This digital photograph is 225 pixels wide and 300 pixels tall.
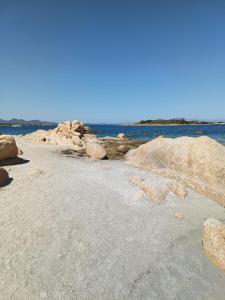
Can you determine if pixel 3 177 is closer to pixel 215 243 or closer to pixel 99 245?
pixel 99 245

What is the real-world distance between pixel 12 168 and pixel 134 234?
6764 millimetres

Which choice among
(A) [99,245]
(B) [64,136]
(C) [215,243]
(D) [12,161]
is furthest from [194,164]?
(B) [64,136]

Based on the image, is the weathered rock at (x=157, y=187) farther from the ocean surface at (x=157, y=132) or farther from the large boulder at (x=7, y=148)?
the ocean surface at (x=157, y=132)

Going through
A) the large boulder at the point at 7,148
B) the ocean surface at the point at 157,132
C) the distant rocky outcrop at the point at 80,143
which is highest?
the large boulder at the point at 7,148

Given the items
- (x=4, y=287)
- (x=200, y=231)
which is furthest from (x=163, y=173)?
(x=4, y=287)

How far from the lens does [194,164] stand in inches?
448

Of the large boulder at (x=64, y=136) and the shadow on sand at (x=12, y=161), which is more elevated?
the shadow on sand at (x=12, y=161)

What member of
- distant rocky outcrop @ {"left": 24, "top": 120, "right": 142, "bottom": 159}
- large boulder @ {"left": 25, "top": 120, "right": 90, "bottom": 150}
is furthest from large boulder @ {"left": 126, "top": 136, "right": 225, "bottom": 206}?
large boulder @ {"left": 25, "top": 120, "right": 90, "bottom": 150}

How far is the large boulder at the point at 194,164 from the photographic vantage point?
10495 mm

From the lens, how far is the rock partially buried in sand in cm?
583

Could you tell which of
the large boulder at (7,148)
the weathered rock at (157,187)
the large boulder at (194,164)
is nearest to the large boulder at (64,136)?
the large boulder at (7,148)

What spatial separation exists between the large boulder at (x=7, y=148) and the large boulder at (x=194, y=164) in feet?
22.4

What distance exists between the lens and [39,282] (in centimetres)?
475

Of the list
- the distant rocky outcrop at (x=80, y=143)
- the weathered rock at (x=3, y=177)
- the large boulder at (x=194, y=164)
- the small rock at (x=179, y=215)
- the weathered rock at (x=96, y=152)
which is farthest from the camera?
the distant rocky outcrop at (x=80, y=143)
